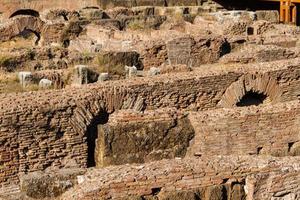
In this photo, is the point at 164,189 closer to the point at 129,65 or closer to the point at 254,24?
the point at 129,65

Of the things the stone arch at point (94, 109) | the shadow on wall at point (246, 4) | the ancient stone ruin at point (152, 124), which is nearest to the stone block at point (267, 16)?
the shadow on wall at point (246, 4)

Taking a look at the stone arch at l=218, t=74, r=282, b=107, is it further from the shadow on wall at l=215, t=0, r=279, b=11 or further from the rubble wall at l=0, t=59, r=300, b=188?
the shadow on wall at l=215, t=0, r=279, b=11

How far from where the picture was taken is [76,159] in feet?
27.1

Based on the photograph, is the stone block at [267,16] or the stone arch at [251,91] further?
the stone block at [267,16]

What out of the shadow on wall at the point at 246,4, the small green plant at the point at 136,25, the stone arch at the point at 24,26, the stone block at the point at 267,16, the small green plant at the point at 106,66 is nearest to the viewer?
the small green plant at the point at 106,66

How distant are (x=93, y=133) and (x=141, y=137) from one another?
2.85 ft

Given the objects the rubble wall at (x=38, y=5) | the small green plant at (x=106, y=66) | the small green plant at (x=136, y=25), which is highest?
the rubble wall at (x=38, y=5)

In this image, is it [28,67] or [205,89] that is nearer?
[205,89]

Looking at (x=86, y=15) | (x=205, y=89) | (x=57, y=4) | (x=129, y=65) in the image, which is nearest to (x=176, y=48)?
(x=129, y=65)

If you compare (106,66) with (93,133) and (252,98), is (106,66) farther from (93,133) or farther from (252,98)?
(93,133)

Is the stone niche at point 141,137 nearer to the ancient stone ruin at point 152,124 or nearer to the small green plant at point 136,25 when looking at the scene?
the ancient stone ruin at point 152,124

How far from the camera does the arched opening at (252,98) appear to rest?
10469mm

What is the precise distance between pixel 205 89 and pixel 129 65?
3.13m

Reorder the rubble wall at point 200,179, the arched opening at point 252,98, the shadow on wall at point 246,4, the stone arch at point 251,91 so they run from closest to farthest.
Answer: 1. the rubble wall at point 200,179
2. the stone arch at point 251,91
3. the arched opening at point 252,98
4. the shadow on wall at point 246,4
